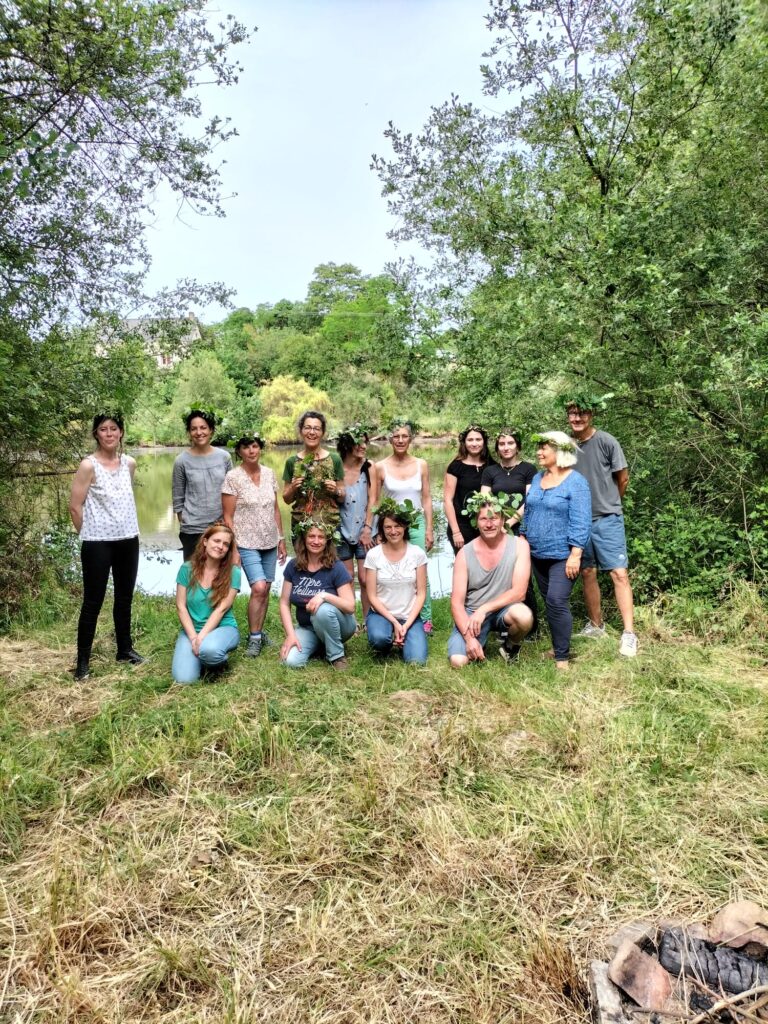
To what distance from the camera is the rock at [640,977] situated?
183 centimetres

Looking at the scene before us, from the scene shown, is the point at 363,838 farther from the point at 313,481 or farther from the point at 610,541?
the point at 610,541

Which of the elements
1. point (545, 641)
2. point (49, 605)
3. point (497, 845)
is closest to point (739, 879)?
point (497, 845)

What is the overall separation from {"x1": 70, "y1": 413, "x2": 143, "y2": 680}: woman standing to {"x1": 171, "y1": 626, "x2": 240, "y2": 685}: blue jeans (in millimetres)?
618

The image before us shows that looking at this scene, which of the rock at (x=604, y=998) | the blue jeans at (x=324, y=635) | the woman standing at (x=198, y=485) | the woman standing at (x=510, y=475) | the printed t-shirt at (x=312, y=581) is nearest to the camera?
the rock at (x=604, y=998)

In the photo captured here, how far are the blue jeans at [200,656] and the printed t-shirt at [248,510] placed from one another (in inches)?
28.9

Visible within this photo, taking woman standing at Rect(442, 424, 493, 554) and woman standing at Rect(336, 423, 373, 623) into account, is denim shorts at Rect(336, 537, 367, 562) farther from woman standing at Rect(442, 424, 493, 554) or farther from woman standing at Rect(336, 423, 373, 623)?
woman standing at Rect(442, 424, 493, 554)

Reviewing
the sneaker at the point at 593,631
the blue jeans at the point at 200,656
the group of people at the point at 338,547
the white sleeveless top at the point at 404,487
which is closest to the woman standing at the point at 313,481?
the group of people at the point at 338,547

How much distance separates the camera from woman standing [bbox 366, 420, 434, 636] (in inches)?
192

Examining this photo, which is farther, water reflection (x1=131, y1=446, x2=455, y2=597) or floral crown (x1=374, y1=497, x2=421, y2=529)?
water reflection (x1=131, y1=446, x2=455, y2=597)

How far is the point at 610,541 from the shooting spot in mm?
4574

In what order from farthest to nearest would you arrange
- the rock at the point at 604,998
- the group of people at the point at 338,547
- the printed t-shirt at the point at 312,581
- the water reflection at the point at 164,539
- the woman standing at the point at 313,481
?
the water reflection at the point at 164,539
the woman standing at the point at 313,481
the printed t-shirt at the point at 312,581
the group of people at the point at 338,547
the rock at the point at 604,998

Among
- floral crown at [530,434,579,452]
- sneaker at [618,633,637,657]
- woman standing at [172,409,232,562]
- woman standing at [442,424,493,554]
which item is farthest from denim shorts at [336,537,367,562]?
sneaker at [618,633,637,657]

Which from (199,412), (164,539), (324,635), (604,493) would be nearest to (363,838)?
(324,635)

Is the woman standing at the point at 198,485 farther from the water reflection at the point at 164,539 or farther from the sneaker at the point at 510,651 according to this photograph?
the water reflection at the point at 164,539
